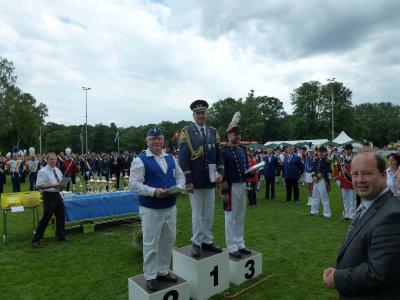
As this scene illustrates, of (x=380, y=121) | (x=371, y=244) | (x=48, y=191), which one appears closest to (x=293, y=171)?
(x=48, y=191)

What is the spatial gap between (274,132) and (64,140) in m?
61.0

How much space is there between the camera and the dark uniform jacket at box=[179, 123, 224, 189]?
15.0 feet

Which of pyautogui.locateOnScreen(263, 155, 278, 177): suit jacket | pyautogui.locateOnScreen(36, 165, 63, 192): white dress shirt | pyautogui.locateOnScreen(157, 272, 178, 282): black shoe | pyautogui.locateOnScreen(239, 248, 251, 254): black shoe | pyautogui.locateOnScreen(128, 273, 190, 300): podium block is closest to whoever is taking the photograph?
pyautogui.locateOnScreen(128, 273, 190, 300): podium block

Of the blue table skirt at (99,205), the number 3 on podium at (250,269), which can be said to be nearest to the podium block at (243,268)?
the number 3 on podium at (250,269)

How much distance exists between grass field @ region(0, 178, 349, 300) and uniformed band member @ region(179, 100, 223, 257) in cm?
99

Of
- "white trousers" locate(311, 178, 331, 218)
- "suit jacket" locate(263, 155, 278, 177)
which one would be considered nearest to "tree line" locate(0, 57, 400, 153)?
"suit jacket" locate(263, 155, 278, 177)

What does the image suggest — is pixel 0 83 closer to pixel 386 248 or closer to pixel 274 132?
pixel 386 248

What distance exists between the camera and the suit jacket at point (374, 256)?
176 cm

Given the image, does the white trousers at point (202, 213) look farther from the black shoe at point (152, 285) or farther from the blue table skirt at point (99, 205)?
the blue table skirt at point (99, 205)

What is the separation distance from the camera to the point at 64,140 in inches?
3652

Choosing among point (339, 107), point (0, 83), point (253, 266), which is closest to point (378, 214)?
point (253, 266)

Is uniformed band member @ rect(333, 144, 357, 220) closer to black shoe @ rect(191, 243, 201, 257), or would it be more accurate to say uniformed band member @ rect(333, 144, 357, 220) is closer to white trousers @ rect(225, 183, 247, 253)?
white trousers @ rect(225, 183, 247, 253)

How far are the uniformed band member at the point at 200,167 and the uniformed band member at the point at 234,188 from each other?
351 millimetres

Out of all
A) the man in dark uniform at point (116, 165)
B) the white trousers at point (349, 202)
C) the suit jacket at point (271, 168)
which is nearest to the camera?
the white trousers at point (349, 202)
